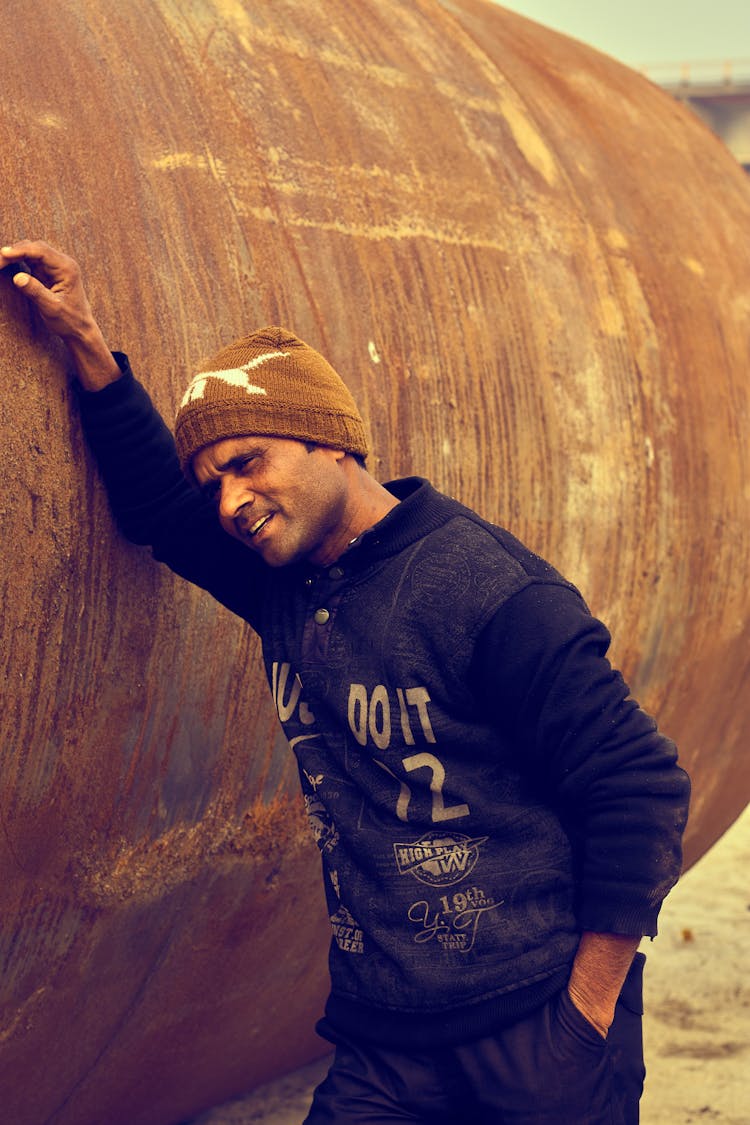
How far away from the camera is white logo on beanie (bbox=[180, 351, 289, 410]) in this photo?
5.92ft

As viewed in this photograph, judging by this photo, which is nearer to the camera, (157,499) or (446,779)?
(446,779)

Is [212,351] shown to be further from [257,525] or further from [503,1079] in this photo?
[503,1079]

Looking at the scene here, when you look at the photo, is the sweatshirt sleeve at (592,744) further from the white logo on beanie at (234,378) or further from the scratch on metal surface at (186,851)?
the scratch on metal surface at (186,851)

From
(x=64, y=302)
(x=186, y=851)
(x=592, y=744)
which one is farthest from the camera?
(x=186, y=851)

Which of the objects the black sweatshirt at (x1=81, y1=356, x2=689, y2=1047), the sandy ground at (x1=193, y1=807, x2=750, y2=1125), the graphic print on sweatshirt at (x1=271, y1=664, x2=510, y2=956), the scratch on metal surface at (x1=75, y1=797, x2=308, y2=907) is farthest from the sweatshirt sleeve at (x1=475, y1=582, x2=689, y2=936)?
the sandy ground at (x1=193, y1=807, x2=750, y2=1125)

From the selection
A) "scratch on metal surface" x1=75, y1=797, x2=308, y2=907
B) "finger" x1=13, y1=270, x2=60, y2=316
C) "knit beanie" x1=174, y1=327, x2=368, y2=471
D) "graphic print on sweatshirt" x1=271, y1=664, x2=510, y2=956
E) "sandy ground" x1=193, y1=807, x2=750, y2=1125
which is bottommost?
"sandy ground" x1=193, y1=807, x2=750, y2=1125

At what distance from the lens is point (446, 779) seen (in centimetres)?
177

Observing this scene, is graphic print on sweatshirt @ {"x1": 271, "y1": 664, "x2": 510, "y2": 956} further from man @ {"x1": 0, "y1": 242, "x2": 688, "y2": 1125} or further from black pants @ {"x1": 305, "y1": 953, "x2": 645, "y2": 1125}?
black pants @ {"x1": 305, "y1": 953, "x2": 645, "y2": 1125}

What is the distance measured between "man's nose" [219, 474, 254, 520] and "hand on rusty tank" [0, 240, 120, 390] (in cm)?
30

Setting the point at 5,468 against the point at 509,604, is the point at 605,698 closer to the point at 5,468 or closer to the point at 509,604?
the point at 509,604

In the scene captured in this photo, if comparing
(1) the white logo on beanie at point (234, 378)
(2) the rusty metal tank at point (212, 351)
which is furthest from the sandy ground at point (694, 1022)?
(1) the white logo on beanie at point (234, 378)

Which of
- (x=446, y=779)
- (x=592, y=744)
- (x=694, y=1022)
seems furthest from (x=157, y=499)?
(x=694, y=1022)

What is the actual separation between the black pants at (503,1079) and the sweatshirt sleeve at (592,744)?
152 mm

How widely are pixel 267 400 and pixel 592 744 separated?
598mm
